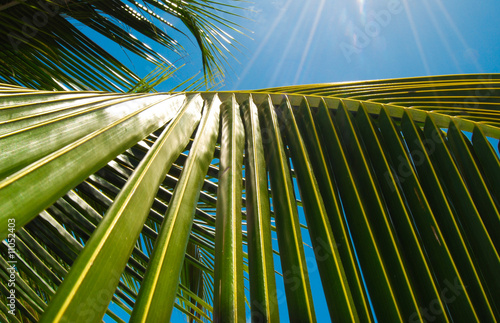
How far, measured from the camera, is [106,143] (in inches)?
14.7

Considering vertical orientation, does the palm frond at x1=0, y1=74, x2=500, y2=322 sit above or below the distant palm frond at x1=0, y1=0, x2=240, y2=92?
below

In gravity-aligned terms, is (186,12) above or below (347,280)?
above

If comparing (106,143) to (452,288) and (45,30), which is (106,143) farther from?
(45,30)

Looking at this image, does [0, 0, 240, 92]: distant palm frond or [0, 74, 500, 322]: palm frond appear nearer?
[0, 74, 500, 322]: palm frond

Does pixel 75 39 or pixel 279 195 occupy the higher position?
pixel 75 39

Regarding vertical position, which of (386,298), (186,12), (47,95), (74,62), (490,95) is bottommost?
(386,298)

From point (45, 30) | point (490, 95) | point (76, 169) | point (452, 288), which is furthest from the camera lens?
point (45, 30)

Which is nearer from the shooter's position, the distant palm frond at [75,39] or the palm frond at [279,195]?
the palm frond at [279,195]

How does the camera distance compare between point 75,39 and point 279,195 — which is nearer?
point 279,195

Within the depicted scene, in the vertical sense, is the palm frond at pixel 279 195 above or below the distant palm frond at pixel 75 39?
below

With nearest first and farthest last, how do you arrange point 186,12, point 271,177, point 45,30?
point 271,177, point 45,30, point 186,12

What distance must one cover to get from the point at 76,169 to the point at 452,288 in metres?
0.49

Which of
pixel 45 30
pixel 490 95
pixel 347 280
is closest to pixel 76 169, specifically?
pixel 347 280

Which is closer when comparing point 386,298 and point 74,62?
point 386,298
